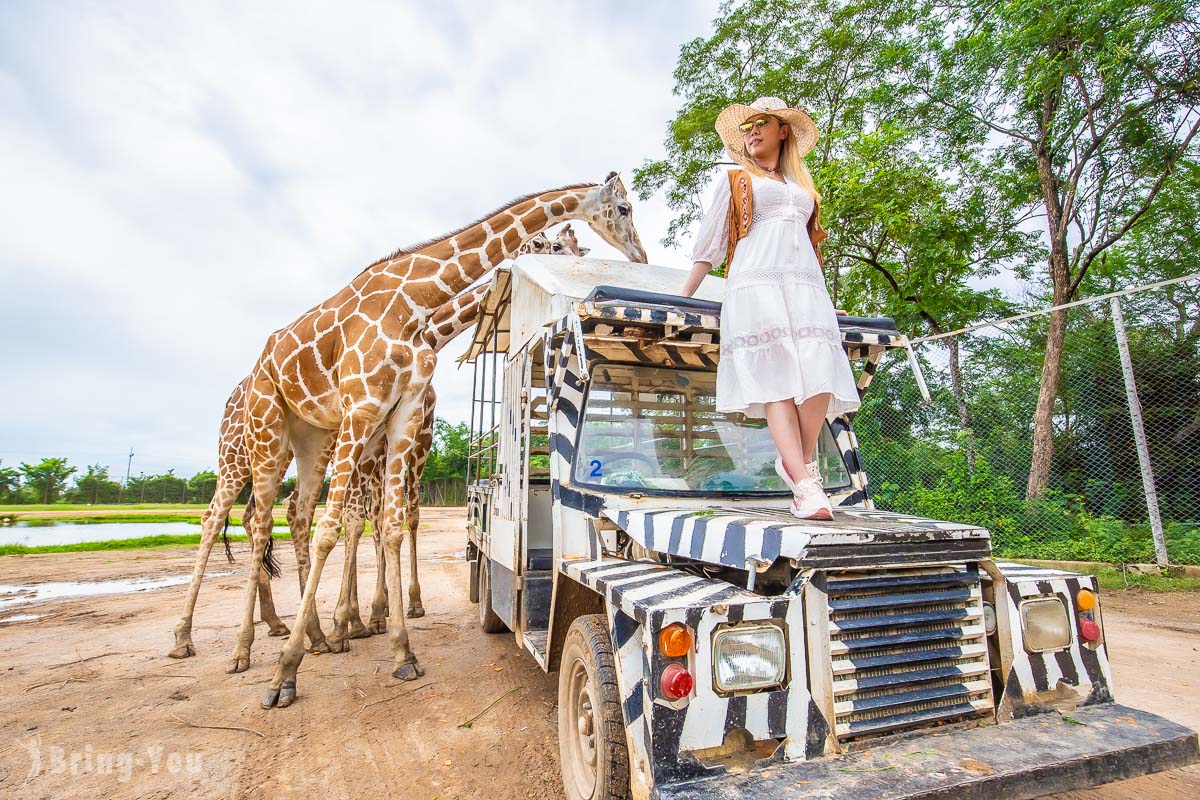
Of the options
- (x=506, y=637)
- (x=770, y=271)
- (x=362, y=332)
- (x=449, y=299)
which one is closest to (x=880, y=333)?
(x=770, y=271)

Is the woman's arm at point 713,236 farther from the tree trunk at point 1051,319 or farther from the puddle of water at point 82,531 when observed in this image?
the puddle of water at point 82,531

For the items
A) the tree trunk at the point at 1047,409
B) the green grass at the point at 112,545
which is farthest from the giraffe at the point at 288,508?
the green grass at the point at 112,545

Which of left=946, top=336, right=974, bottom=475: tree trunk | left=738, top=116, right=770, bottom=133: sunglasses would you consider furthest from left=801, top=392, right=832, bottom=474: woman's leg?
left=946, top=336, right=974, bottom=475: tree trunk

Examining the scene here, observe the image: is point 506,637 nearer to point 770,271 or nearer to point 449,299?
point 449,299

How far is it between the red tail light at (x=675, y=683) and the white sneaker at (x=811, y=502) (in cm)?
102

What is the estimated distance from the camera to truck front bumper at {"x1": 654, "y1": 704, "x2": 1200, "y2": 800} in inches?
67.5

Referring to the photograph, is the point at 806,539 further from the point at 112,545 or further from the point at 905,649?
the point at 112,545

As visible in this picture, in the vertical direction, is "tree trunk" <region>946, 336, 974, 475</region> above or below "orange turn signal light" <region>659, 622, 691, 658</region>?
above

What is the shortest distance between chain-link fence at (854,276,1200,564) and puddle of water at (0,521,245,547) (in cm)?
2087

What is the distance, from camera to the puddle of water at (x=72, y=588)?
8.71 meters

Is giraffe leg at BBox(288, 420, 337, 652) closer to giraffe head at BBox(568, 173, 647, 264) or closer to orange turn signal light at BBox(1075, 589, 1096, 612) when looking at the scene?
giraffe head at BBox(568, 173, 647, 264)

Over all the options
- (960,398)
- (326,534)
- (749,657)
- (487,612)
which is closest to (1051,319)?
(960,398)


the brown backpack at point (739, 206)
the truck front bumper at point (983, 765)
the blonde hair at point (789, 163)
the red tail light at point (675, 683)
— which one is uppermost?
the blonde hair at point (789, 163)

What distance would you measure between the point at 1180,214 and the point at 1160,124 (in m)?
A: 2.32
